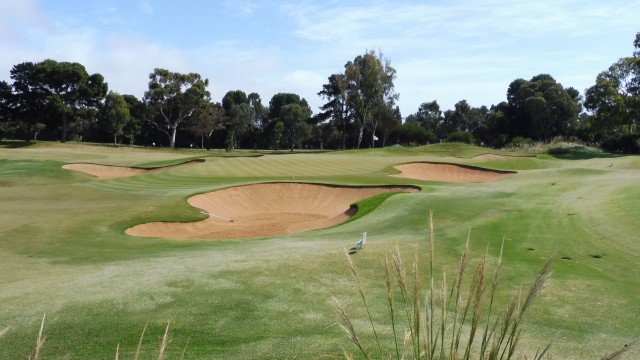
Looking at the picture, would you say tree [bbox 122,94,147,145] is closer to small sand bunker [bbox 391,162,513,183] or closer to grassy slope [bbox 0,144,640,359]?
small sand bunker [bbox 391,162,513,183]

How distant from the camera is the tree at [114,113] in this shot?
7706 cm

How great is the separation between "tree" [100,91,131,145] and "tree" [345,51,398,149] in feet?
121

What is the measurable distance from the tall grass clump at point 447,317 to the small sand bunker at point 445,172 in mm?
26725

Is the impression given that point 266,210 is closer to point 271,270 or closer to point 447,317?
point 271,270

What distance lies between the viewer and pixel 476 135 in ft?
313

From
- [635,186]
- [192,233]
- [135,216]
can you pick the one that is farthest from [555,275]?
[135,216]

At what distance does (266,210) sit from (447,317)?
689 inches

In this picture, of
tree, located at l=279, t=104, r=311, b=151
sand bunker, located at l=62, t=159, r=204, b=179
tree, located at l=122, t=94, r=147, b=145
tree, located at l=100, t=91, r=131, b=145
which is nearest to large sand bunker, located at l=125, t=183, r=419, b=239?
sand bunker, located at l=62, t=159, r=204, b=179

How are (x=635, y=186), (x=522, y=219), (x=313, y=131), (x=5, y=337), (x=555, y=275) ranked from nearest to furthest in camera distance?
(x=5, y=337)
(x=555, y=275)
(x=522, y=219)
(x=635, y=186)
(x=313, y=131)

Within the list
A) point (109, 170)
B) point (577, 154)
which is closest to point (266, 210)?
point (109, 170)

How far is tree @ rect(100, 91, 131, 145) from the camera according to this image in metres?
77.1

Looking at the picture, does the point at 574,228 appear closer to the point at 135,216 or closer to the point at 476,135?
the point at 135,216

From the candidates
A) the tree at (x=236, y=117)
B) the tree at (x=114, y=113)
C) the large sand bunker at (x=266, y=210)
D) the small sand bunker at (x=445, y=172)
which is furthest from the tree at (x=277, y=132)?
the large sand bunker at (x=266, y=210)

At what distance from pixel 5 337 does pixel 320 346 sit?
4.27 meters
